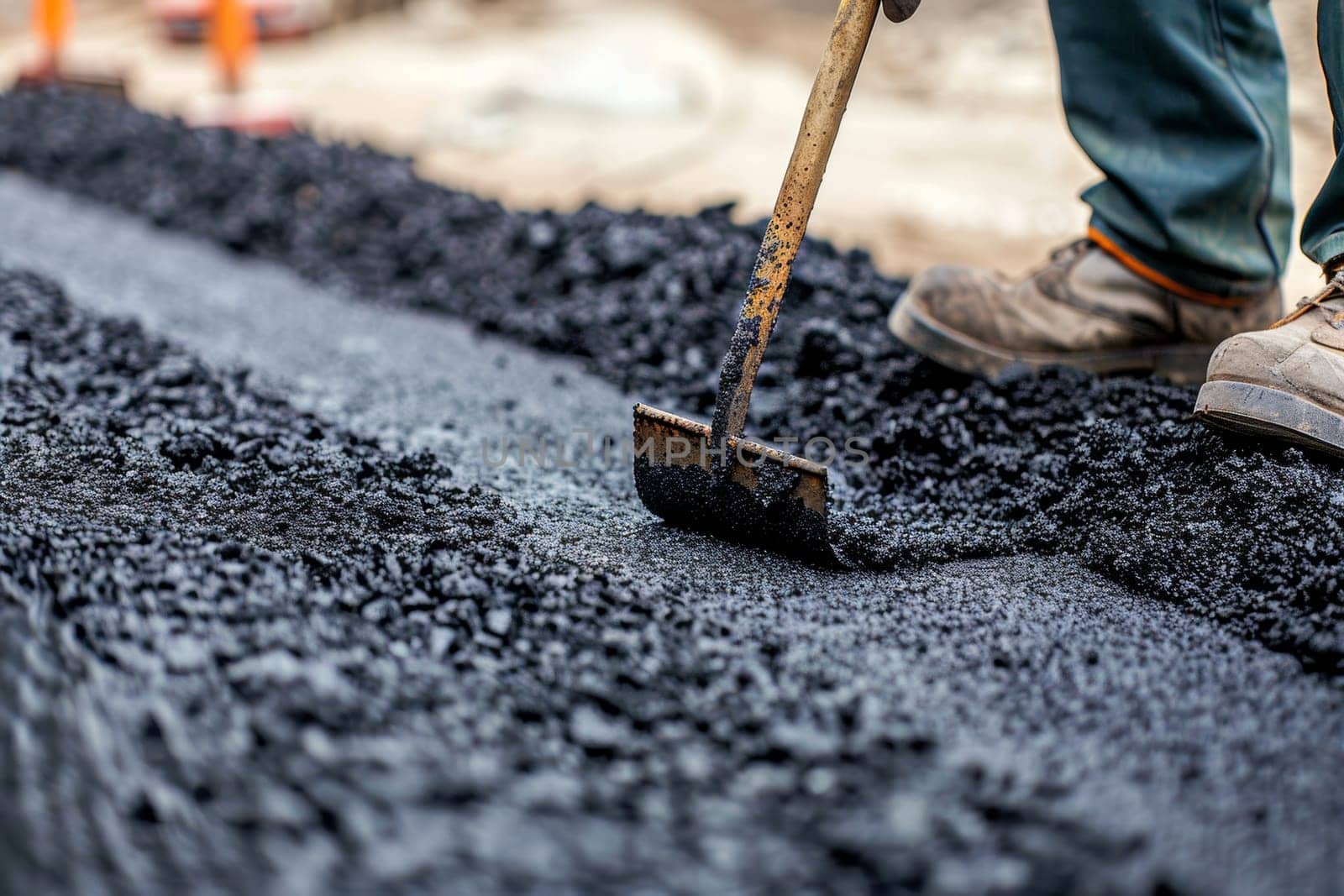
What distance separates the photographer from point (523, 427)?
228 centimetres

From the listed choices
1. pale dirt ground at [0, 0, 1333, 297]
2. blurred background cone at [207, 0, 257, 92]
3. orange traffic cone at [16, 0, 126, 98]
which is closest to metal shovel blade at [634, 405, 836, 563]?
pale dirt ground at [0, 0, 1333, 297]

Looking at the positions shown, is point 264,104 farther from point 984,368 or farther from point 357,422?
point 984,368

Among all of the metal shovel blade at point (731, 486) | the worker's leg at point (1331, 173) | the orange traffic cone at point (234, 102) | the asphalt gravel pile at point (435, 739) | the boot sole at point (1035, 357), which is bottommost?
the asphalt gravel pile at point (435, 739)

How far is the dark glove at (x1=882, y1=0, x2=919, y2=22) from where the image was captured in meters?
1.61

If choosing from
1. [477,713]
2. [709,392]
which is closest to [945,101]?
[709,392]

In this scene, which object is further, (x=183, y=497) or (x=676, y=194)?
(x=676, y=194)

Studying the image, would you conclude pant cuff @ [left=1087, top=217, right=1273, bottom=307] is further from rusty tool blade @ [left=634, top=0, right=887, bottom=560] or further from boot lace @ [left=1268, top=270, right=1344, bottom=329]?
rusty tool blade @ [left=634, top=0, right=887, bottom=560]

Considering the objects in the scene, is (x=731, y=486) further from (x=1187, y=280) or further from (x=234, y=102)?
(x=234, y=102)

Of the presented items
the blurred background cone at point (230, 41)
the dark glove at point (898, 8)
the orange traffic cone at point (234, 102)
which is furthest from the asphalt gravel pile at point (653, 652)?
the blurred background cone at point (230, 41)

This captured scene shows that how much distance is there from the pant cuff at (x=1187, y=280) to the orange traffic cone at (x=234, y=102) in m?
4.10

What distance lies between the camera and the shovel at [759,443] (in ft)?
5.21

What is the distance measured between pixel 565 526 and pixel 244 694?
2.35 feet

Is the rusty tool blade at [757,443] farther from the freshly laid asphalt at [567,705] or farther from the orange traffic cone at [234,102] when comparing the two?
the orange traffic cone at [234,102]

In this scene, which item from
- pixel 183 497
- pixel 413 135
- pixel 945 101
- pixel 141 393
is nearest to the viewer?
pixel 183 497
